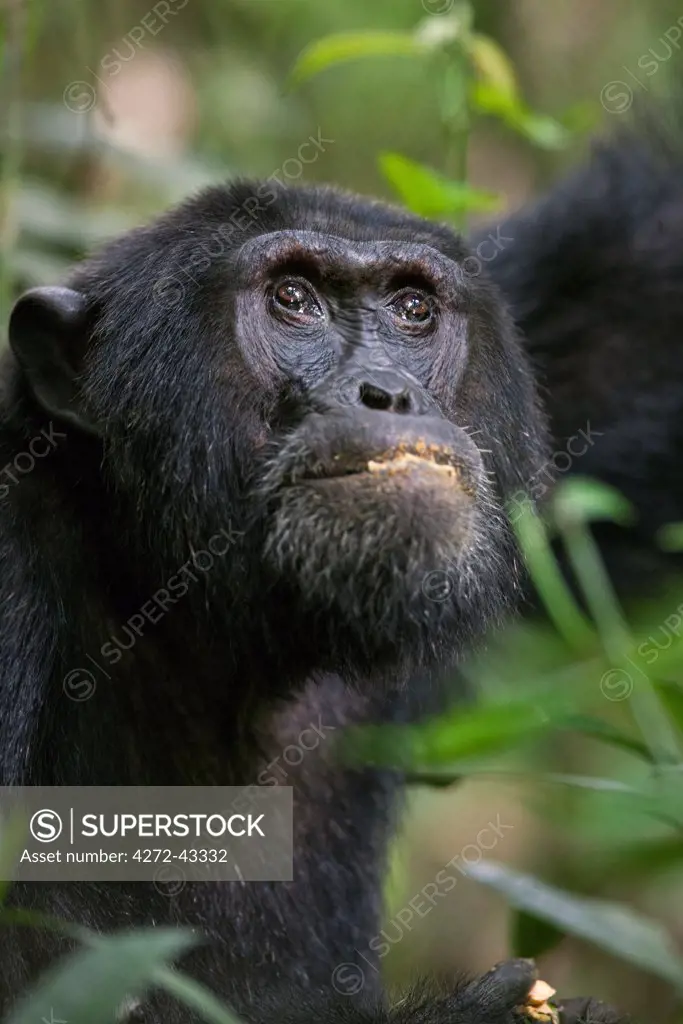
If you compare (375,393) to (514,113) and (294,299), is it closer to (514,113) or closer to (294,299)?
(294,299)

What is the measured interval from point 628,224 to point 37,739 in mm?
3819

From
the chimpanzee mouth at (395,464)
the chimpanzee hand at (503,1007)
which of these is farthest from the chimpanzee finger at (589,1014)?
the chimpanzee mouth at (395,464)

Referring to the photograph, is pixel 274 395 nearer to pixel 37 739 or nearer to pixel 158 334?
pixel 158 334

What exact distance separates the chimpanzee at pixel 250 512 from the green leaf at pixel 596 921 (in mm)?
292

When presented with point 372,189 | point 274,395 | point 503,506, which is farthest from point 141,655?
point 372,189

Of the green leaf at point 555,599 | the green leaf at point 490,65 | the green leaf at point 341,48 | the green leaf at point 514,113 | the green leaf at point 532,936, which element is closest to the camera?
the green leaf at point 532,936

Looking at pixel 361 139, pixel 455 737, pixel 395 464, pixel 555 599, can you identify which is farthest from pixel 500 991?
pixel 361 139

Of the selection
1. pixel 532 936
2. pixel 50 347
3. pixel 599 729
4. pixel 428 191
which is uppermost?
pixel 428 191

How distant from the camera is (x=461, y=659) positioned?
4.92 meters

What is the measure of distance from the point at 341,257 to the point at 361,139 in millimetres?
6448

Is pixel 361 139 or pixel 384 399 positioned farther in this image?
pixel 361 139

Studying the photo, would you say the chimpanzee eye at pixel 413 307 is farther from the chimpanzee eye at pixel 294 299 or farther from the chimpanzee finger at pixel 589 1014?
the chimpanzee finger at pixel 589 1014

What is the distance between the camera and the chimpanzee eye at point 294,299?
4.54m

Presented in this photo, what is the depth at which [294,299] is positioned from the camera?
14.9 ft
